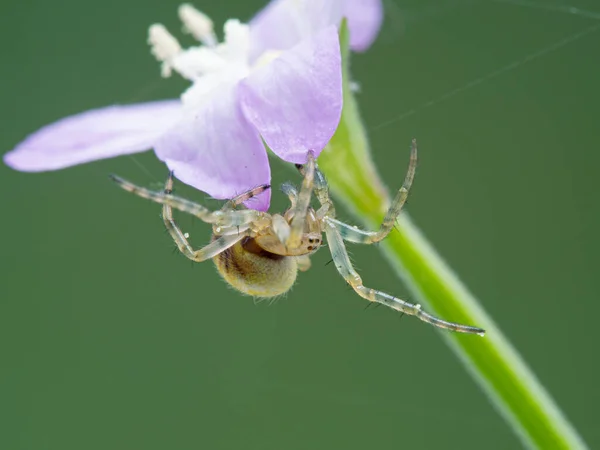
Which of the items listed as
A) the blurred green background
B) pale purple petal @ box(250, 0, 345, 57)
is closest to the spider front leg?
pale purple petal @ box(250, 0, 345, 57)

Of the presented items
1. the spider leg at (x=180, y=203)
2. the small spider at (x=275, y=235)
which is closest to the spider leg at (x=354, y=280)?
the small spider at (x=275, y=235)

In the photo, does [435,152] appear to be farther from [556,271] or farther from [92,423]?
[92,423]

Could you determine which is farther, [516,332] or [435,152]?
[435,152]

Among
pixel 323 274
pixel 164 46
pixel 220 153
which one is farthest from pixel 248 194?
pixel 323 274

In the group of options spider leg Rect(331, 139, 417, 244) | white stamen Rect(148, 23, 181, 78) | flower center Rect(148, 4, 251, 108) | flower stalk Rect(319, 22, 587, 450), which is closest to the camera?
flower stalk Rect(319, 22, 587, 450)

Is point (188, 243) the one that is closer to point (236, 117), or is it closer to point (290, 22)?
point (236, 117)

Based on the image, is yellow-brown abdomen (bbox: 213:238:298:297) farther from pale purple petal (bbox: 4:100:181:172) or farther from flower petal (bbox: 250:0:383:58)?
flower petal (bbox: 250:0:383:58)

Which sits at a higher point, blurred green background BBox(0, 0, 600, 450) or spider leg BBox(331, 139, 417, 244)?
blurred green background BBox(0, 0, 600, 450)

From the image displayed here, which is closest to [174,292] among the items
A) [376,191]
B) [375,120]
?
[375,120]
